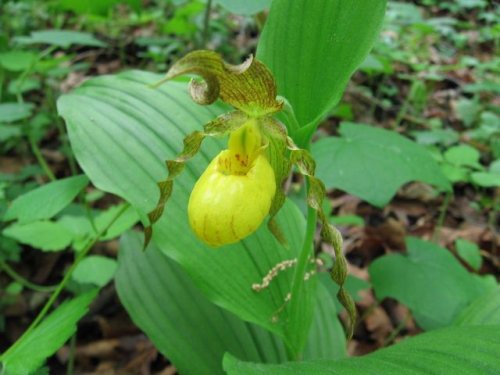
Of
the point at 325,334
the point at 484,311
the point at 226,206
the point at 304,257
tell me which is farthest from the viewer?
the point at 325,334

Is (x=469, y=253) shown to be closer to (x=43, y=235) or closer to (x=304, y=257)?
(x=304, y=257)

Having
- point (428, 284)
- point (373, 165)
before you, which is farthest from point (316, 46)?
point (428, 284)

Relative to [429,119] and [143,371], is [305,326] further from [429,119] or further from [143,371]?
[429,119]

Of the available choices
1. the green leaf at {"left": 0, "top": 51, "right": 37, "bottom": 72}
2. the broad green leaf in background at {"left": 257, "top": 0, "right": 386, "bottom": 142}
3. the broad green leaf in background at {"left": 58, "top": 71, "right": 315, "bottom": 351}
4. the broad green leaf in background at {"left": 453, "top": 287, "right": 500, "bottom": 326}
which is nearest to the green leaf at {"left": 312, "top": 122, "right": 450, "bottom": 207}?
the broad green leaf in background at {"left": 58, "top": 71, "right": 315, "bottom": 351}

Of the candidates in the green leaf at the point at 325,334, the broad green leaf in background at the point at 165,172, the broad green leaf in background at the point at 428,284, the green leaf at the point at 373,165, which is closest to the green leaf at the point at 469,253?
the broad green leaf in background at the point at 428,284

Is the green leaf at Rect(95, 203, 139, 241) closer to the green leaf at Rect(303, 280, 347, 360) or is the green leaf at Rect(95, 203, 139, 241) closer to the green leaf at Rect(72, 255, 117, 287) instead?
the green leaf at Rect(72, 255, 117, 287)

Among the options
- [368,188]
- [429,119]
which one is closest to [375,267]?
[368,188]

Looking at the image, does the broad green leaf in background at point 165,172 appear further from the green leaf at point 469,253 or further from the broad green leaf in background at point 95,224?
the green leaf at point 469,253
